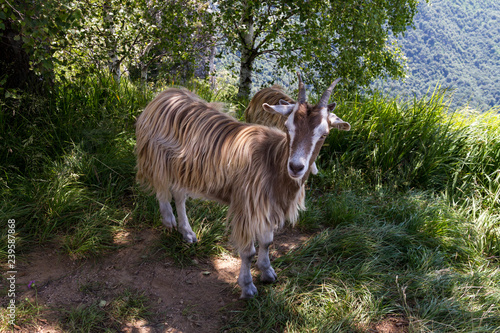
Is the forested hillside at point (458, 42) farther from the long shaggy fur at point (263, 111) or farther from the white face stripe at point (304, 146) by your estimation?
the white face stripe at point (304, 146)

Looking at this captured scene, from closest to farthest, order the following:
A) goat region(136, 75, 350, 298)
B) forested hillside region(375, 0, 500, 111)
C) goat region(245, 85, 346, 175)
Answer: goat region(136, 75, 350, 298)
goat region(245, 85, 346, 175)
forested hillside region(375, 0, 500, 111)

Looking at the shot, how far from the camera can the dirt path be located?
2.92m

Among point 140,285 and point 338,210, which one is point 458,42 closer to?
point 338,210

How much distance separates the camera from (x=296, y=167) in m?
2.54

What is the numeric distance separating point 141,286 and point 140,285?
17 millimetres

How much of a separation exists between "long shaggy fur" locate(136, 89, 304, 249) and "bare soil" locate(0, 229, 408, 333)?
0.57 meters

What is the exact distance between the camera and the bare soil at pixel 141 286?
9.55 ft

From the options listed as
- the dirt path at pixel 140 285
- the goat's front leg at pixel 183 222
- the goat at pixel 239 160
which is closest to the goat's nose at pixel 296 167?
the goat at pixel 239 160

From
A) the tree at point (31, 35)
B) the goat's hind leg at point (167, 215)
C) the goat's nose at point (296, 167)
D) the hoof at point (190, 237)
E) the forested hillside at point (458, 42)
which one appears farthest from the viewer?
the forested hillside at point (458, 42)

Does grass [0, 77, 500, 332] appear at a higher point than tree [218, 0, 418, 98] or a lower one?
lower

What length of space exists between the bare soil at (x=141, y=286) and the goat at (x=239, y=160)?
1.07 ft

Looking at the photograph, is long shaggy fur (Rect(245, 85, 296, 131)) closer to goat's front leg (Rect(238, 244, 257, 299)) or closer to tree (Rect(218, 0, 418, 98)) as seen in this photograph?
tree (Rect(218, 0, 418, 98))

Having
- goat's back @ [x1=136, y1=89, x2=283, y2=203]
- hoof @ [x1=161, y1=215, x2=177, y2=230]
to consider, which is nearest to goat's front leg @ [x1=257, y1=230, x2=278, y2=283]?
goat's back @ [x1=136, y1=89, x2=283, y2=203]

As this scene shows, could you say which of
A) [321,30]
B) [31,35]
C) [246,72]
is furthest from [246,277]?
[246,72]
